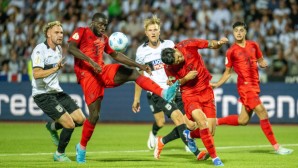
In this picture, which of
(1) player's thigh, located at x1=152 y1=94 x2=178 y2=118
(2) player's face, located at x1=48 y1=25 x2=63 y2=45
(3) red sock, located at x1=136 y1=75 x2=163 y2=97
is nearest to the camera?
(3) red sock, located at x1=136 y1=75 x2=163 y2=97

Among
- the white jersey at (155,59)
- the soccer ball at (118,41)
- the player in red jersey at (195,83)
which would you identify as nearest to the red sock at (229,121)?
the white jersey at (155,59)

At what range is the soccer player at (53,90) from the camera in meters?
13.2

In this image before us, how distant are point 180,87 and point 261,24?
12.3 meters

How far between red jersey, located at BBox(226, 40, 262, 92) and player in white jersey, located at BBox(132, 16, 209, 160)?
1257 millimetres

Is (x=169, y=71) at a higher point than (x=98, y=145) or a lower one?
higher

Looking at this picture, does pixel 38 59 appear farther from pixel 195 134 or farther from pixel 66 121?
pixel 195 134

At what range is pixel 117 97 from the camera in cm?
2300

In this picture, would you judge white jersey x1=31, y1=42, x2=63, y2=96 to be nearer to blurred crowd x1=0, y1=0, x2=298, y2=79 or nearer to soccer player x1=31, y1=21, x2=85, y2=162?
soccer player x1=31, y1=21, x2=85, y2=162

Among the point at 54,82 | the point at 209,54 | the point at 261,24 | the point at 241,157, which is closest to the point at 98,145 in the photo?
the point at 54,82

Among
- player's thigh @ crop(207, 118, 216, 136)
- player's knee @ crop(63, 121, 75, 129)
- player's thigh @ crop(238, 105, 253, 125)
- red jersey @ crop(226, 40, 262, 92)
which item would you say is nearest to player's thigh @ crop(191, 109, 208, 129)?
player's thigh @ crop(207, 118, 216, 136)

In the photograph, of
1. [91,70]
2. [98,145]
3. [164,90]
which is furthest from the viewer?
[98,145]

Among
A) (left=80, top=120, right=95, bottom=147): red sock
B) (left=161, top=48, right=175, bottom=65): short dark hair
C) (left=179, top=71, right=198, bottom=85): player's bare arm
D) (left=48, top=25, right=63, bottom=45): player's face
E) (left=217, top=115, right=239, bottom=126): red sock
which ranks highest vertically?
(left=48, top=25, right=63, bottom=45): player's face

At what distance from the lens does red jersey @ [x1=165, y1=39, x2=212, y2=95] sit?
41.1ft

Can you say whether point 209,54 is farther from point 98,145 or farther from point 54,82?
point 54,82
